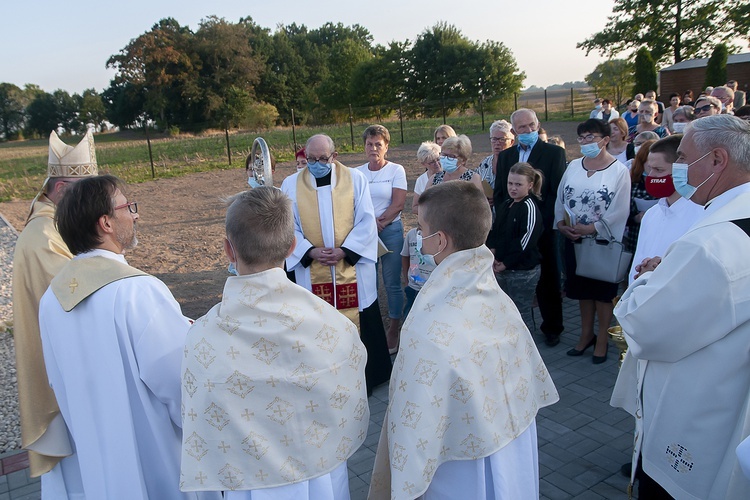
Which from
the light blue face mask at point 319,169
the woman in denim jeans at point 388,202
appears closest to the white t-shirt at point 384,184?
the woman in denim jeans at point 388,202

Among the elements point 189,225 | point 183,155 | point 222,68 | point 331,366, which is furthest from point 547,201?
point 222,68

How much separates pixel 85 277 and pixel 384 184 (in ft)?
11.9

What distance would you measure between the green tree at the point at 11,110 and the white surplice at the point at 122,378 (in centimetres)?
6516

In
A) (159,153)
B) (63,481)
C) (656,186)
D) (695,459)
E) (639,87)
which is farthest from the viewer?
(639,87)

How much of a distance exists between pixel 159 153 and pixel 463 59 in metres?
27.7

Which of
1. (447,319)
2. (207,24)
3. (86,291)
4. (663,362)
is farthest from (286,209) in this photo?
(207,24)

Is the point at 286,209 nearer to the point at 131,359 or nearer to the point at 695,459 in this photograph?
the point at 131,359

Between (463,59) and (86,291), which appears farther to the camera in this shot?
(463,59)

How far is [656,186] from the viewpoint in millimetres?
3594

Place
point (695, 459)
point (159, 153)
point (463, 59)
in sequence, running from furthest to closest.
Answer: point (463, 59) < point (159, 153) < point (695, 459)

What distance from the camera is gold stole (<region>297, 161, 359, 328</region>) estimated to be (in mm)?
4715

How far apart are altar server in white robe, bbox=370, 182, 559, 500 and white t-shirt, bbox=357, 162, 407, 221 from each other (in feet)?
10.7

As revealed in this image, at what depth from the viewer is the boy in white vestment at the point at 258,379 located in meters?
2.06

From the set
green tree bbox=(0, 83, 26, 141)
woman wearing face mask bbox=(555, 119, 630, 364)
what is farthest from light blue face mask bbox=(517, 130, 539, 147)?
green tree bbox=(0, 83, 26, 141)
